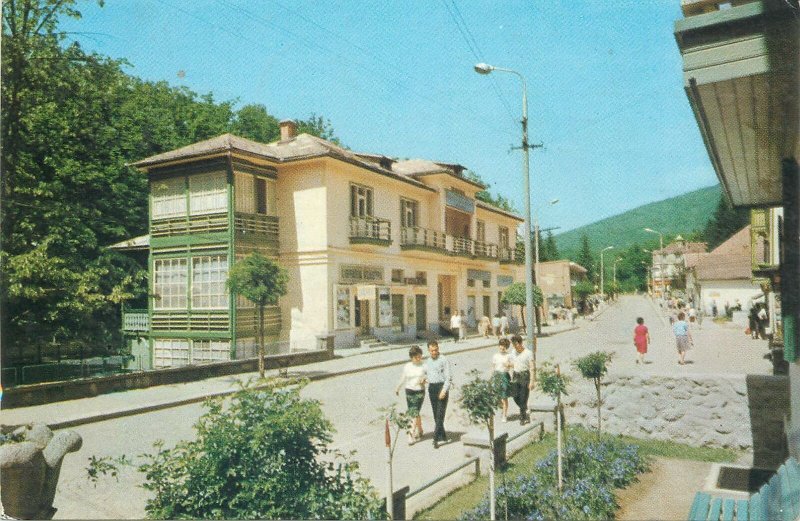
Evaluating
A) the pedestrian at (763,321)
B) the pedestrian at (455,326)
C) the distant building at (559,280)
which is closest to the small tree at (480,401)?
the distant building at (559,280)

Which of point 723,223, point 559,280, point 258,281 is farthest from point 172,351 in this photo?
point 723,223

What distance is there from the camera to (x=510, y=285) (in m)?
5.77

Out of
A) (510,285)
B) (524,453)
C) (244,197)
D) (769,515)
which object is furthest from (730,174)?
(244,197)

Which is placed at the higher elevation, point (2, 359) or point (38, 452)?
point (2, 359)

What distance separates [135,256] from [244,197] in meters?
1.10

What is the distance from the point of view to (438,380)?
19.9 ft

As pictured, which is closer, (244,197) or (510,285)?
(244,197)

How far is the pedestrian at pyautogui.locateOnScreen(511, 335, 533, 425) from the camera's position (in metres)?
6.20

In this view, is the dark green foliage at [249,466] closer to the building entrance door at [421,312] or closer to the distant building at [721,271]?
the building entrance door at [421,312]

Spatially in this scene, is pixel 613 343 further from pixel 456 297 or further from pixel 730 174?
pixel 730 174

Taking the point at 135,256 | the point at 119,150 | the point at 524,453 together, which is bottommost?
the point at 524,453

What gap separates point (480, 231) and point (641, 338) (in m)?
3.06

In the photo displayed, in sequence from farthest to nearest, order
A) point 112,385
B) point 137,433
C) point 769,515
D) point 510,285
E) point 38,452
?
point 510,285, point 112,385, point 137,433, point 38,452, point 769,515

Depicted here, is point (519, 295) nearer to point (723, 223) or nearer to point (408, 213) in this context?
point (408, 213)
